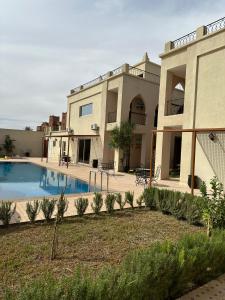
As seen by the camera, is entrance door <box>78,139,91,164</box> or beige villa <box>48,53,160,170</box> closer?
beige villa <box>48,53,160,170</box>

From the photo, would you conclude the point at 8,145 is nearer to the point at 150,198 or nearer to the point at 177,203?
the point at 150,198

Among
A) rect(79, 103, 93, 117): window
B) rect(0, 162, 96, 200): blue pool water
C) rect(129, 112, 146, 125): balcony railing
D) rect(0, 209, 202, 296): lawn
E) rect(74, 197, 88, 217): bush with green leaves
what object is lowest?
rect(0, 162, 96, 200): blue pool water

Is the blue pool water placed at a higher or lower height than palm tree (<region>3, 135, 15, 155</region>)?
lower

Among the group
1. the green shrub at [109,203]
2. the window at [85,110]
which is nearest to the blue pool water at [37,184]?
the green shrub at [109,203]

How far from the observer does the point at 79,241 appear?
593 centimetres

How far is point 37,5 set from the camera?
31.6 ft

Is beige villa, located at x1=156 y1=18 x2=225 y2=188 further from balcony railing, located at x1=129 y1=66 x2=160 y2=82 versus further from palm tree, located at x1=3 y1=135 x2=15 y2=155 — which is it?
palm tree, located at x1=3 y1=135 x2=15 y2=155

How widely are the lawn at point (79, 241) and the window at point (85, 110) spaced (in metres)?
20.4

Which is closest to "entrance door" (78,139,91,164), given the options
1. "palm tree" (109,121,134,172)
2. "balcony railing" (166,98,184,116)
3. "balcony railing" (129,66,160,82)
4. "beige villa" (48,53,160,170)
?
"beige villa" (48,53,160,170)

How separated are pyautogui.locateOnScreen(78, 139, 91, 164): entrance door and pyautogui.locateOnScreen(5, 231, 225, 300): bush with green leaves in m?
23.2

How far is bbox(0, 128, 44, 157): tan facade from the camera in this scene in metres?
37.0

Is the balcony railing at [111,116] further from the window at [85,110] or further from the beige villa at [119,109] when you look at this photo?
the window at [85,110]

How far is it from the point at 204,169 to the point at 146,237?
8.97 m

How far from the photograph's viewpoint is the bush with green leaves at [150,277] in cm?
287
